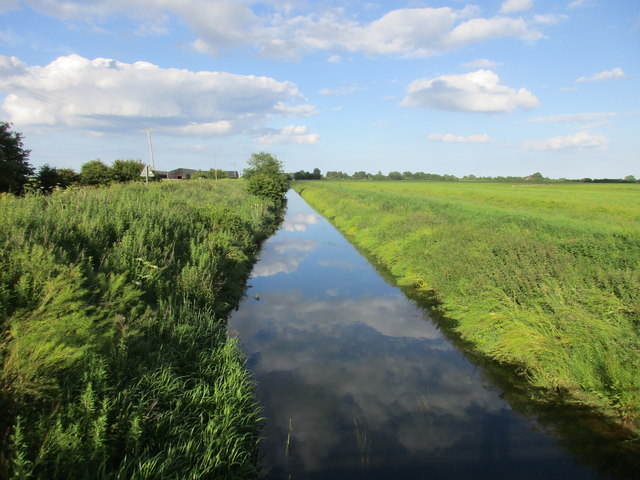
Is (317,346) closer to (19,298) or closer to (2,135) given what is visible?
(19,298)

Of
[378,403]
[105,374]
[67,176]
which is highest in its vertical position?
[67,176]

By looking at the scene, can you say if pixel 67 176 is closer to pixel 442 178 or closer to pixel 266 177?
pixel 266 177

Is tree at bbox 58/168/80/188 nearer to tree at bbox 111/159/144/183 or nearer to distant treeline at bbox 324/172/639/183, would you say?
tree at bbox 111/159/144/183

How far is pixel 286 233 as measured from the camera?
22.6m

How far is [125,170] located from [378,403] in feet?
129

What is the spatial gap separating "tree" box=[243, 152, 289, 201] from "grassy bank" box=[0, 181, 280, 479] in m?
26.0

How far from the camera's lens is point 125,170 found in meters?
37.5

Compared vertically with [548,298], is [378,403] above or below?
below

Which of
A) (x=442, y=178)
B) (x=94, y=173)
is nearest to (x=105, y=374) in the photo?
(x=94, y=173)

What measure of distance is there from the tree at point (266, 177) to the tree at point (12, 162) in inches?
668

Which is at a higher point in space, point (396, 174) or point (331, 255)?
point (396, 174)

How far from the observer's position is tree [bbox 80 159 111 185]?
3649cm

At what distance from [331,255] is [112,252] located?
1038 cm

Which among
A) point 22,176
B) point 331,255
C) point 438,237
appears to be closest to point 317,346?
point 438,237
